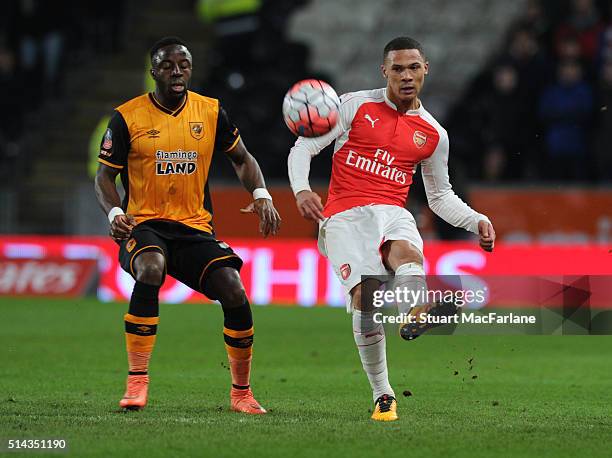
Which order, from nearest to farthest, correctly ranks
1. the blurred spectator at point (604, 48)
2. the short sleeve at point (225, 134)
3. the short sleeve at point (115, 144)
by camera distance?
the short sleeve at point (115, 144) → the short sleeve at point (225, 134) → the blurred spectator at point (604, 48)

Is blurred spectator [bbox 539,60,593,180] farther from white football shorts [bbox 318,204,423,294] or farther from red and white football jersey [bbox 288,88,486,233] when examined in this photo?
white football shorts [bbox 318,204,423,294]

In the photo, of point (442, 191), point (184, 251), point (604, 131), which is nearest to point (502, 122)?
point (604, 131)

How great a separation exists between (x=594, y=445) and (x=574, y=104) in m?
10.8

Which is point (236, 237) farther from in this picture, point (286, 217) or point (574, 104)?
point (574, 104)

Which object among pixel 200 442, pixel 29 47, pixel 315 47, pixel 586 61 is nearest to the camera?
pixel 200 442

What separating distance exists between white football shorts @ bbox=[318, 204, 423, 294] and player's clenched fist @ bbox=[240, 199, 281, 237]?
343 mm

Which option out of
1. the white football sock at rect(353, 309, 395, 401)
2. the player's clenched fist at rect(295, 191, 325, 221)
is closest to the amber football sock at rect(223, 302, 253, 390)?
the white football sock at rect(353, 309, 395, 401)

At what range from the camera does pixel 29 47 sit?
75.5 feet

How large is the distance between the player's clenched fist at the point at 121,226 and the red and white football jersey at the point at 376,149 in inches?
42.5

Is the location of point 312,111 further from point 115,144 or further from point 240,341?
point 240,341

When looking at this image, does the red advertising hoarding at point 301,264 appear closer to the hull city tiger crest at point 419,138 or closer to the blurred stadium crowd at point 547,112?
the blurred stadium crowd at point 547,112

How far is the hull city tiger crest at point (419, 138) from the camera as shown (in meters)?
8.13

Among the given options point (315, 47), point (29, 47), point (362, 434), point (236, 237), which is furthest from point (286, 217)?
point (362, 434)

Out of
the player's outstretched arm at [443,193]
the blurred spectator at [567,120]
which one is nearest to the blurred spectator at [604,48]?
the blurred spectator at [567,120]
